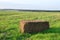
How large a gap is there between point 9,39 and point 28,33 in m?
2.90

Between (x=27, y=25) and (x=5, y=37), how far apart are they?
332cm

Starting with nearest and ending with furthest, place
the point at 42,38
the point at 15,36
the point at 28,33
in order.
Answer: the point at 42,38 → the point at 15,36 → the point at 28,33

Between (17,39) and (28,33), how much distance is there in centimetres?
269

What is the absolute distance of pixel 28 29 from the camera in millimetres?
19938

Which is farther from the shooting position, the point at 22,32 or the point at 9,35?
the point at 22,32

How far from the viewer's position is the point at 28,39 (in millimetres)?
16469

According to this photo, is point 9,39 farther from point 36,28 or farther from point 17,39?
point 36,28

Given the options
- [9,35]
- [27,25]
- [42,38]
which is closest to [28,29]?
[27,25]

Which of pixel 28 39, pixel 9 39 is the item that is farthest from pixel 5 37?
pixel 28 39

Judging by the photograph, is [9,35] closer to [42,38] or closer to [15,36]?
[15,36]

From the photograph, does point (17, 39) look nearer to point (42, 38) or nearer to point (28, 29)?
point (42, 38)

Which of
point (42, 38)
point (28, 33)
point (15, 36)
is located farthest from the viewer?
point (28, 33)

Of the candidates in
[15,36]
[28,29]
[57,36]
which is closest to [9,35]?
[15,36]

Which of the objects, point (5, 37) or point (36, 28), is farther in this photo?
point (36, 28)
